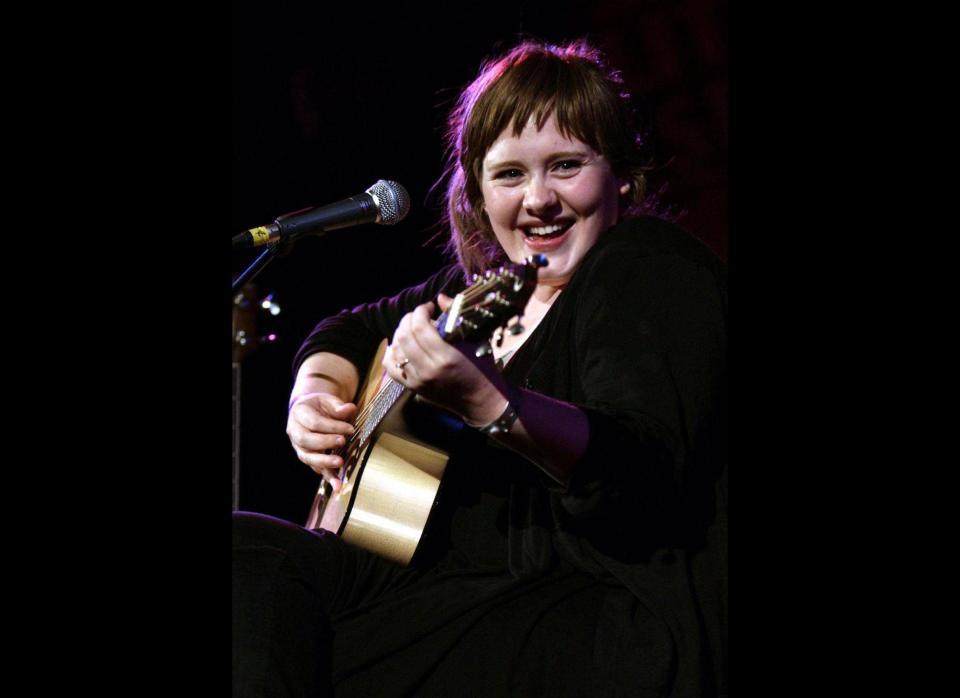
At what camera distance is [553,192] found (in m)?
1.71

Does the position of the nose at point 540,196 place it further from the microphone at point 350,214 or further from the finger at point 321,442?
the finger at point 321,442

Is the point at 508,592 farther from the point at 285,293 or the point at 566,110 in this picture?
the point at 285,293

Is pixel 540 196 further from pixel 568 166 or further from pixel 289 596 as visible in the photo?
pixel 289 596

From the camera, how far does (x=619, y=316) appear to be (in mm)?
1405

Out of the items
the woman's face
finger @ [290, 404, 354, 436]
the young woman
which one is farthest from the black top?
finger @ [290, 404, 354, 436]

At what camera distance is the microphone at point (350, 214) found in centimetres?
161

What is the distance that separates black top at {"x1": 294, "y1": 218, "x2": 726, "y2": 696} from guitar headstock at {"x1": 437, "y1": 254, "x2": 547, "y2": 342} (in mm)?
177

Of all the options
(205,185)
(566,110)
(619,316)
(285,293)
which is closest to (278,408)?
(285,293)

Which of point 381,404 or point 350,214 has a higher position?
point 350,214

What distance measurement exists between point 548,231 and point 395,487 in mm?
522

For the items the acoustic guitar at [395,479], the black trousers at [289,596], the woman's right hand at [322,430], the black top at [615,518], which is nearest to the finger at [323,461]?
the woman's right hand at [322,430]

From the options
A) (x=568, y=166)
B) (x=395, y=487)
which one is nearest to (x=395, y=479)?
(x=395, y=487)

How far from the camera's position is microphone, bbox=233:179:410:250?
161cm

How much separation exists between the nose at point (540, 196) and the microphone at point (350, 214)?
8.5 inches
